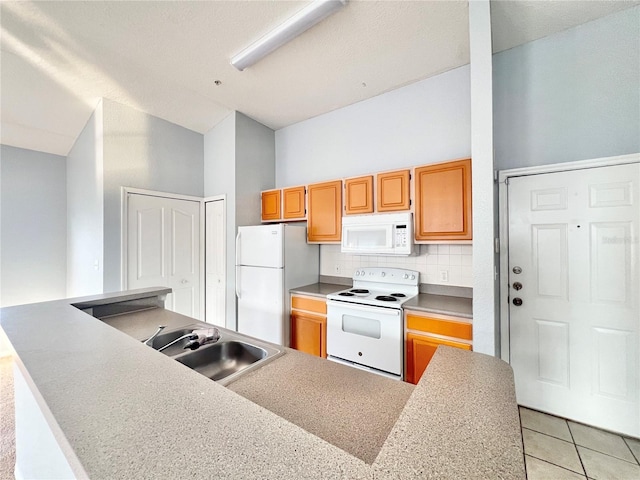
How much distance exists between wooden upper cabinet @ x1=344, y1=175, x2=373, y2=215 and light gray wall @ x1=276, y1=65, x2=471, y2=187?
374mm

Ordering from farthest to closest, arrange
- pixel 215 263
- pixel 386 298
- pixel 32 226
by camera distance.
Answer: pixel 32 226, pixel 215 263, pixel 386 298

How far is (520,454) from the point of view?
0.48 meters

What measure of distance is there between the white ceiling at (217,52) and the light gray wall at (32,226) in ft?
2.04

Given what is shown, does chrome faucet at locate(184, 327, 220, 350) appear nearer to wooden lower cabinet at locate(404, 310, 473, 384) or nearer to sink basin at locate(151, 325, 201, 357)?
sink basin at locate(151, 325, 201, 357)

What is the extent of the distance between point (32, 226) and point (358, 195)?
14.9ft

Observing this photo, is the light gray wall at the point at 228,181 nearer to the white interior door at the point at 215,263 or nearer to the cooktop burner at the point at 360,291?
the white interior door at the point at 215,263

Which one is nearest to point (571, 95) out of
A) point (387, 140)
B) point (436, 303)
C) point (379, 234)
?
point (387, 140)

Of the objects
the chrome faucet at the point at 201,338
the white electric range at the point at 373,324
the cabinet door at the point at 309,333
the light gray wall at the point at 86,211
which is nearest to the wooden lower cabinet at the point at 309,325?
the cabinet door at the point at 309,333

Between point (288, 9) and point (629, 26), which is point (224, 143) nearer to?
point (288, 9)

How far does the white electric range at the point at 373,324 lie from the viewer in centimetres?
222

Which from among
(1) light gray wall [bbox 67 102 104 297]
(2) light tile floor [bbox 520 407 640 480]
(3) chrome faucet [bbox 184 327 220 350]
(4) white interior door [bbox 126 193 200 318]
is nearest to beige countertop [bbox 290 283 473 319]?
(2) light tile floor [bbox 520 407 640 480]

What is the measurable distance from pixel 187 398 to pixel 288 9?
2.43 m

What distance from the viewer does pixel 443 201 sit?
7.59ft

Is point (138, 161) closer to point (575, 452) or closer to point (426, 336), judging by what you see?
point (426, 336)
